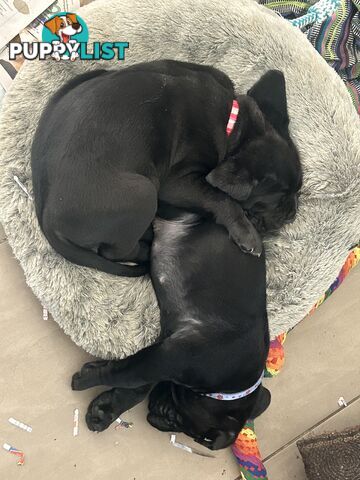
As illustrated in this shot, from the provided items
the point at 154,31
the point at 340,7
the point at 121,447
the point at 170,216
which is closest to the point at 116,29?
the point at 154,31

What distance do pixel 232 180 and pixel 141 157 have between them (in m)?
0.33

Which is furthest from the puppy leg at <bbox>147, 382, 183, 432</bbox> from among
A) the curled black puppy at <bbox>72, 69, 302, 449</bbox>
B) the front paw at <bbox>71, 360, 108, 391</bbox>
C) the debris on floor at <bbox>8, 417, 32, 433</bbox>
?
the debris on floor at <bbox>8, 417, 32, 433</bbox>

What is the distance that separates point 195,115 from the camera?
187cm

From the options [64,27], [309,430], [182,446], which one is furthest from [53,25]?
[309,430]

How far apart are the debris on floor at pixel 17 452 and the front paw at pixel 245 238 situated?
1220mm

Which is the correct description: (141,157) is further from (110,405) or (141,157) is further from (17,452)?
(17,452)

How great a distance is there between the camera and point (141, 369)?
1882mm

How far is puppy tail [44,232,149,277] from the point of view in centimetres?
181

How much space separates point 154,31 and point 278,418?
181 cm

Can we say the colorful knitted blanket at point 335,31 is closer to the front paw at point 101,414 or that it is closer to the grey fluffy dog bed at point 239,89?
the grey fluffy dog bed at point 239,89

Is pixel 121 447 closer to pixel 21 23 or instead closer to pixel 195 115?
pixel 195 115

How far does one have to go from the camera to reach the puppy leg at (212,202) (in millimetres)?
1903

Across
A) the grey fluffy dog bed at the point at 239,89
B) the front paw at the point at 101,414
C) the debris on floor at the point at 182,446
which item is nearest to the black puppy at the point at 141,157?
the grey fluffy dog bed at the point at 239,89

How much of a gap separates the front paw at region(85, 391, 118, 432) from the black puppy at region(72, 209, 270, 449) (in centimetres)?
12
